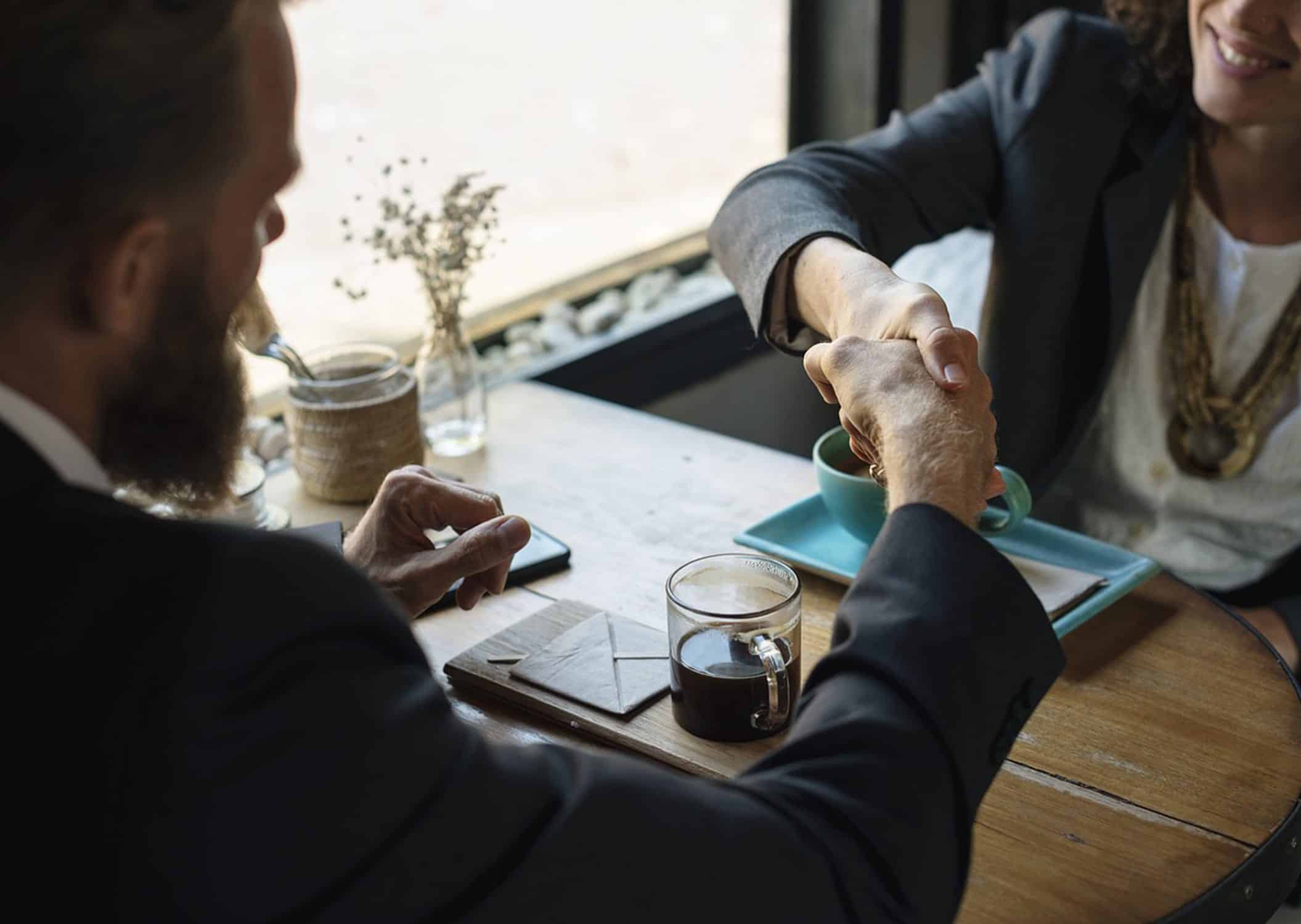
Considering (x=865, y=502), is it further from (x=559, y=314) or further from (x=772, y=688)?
(x=559, y=314)

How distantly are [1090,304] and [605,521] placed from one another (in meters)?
0.75

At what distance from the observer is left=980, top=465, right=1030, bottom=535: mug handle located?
4.14 ft

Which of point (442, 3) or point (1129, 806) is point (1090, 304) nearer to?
point (1129, 806)

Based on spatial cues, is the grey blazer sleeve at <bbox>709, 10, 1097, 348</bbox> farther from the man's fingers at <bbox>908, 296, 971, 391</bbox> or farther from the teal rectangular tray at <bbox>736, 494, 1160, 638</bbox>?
the man's fingers at <bbox>908, 296, 971, 391</bbox>

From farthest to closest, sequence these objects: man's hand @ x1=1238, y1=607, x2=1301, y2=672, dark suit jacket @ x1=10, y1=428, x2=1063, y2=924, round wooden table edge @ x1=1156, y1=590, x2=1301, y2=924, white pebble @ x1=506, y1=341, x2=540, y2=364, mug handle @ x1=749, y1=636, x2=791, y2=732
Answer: white pebble @ x1=506, y1=341, x2=540, y2=364, man's hand @ x1=1238, y1=607, x2=1301, y2=672, mug handle @ x1=749, y1=636, x2=791, y2=732, round wooden table edge @ x1=1156, y1=590, x2=1301, y2=924, dark suit jacket @ x1=10, y1=428, x2=1063, y2=924

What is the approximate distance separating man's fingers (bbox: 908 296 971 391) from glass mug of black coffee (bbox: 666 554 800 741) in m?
0.19

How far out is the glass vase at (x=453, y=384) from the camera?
160cm

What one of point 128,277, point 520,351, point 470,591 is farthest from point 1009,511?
point 520,351

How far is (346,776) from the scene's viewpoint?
0.62 metres

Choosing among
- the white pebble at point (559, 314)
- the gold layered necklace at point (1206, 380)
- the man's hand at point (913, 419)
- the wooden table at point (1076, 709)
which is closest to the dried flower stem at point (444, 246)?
the wooden table at point (1076, 709)

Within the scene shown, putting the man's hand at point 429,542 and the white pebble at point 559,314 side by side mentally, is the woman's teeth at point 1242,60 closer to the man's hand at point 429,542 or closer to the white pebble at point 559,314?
the man's hand at point 429,542

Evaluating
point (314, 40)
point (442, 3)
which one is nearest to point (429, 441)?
point (314, 40)

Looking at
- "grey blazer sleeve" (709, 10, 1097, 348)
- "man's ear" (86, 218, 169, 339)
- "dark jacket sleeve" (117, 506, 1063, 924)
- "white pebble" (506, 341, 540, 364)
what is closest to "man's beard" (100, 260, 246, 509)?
"man's ear" (86, 218, 169, 339)

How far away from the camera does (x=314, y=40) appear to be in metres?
1.91
